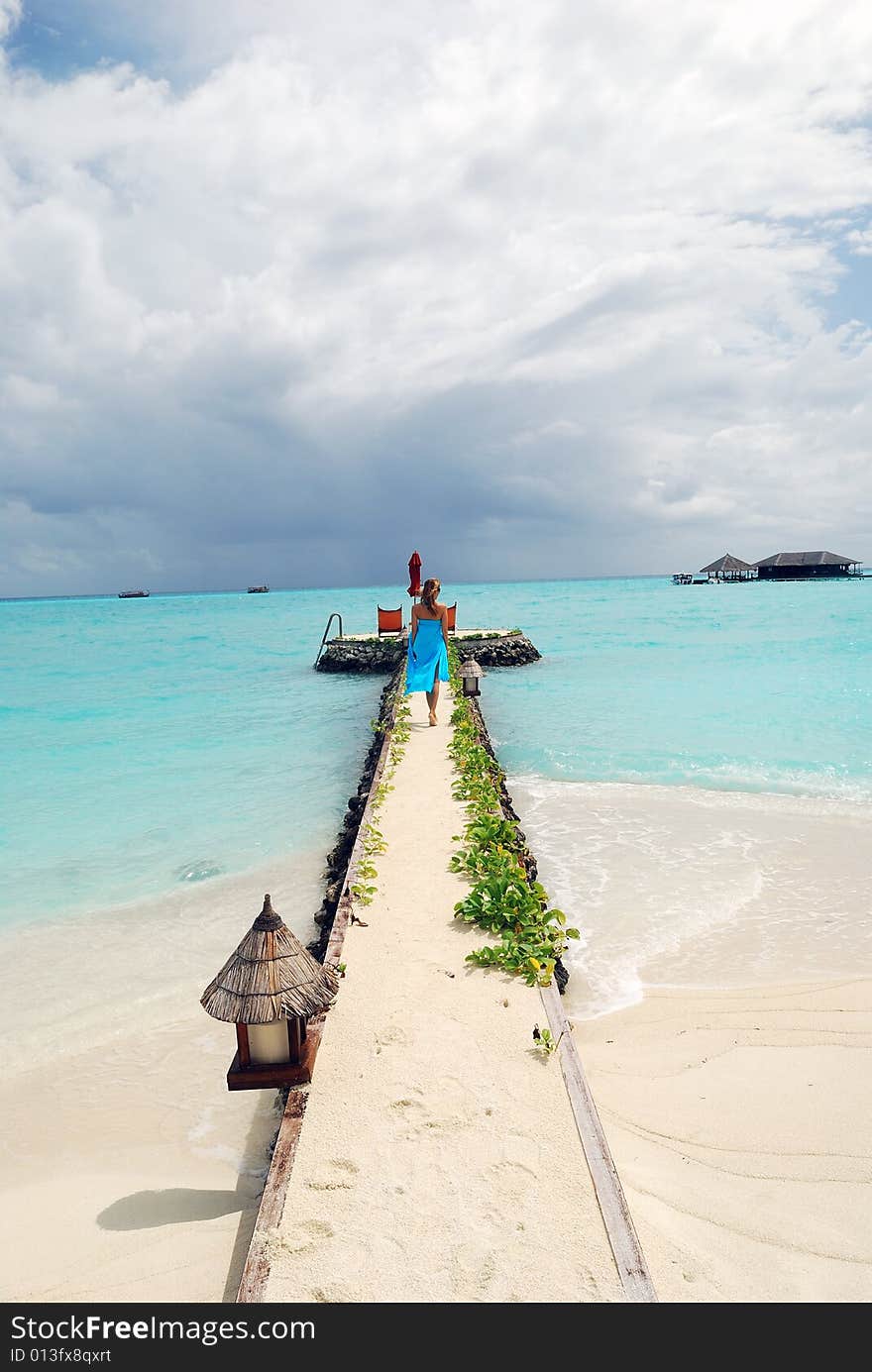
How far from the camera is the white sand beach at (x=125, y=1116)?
10.8 ft

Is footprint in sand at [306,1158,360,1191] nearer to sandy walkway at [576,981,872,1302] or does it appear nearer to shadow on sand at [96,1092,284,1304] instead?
shadow on sand at [96,1092,284,1304]

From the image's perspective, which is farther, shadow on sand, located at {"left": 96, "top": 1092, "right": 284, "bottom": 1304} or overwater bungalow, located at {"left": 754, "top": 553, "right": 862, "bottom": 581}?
overwater bungalow, located at {"left": 754, "top": 553, "right": 862, "bottom": 581}

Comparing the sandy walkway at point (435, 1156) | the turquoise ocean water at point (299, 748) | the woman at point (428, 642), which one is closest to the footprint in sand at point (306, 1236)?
the sandy walkway at point (435, 1156)

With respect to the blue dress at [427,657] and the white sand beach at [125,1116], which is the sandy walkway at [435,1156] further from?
the blue dress at [427,657]

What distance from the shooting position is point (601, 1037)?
16.2ft

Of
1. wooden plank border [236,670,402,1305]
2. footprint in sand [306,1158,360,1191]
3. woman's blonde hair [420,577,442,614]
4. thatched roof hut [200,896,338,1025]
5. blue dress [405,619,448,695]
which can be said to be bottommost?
footprint in sand [306,1158,360,1191]

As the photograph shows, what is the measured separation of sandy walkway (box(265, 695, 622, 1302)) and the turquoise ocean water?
327 cm

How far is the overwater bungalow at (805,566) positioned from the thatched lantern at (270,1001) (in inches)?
3573

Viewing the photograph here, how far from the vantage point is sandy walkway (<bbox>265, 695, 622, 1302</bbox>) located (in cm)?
263

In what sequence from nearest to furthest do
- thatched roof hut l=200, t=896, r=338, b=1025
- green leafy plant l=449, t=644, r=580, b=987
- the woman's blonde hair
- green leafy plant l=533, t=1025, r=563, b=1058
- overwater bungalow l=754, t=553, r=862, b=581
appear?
thatched roof hut l=200, t=896, r=338, b=1025 → green leafy plant l=533, t=1025, r=563, b=1058 → green leafy plant l=449, t=644, r=580, b=987 → the woman's blonde hair → overwater bungalow l=754, t=553, r=862, b=581

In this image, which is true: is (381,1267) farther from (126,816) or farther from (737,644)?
(737,644)

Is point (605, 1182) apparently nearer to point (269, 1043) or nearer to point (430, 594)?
point (269, 1043)

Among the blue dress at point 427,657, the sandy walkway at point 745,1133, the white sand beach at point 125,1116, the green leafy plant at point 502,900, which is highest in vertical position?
the blue dress at point 427,657

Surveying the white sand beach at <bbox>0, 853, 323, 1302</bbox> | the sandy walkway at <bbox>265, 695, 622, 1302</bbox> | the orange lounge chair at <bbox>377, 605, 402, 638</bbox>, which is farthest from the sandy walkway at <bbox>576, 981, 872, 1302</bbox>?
the orange lounge chair at <bbox>377, 605, 402, 638</bbox>
